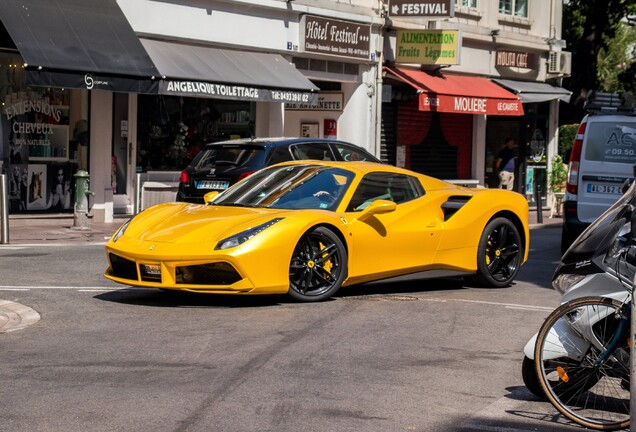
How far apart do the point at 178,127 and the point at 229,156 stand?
6.90 m

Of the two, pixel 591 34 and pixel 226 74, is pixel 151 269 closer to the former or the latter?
pixel 226 74

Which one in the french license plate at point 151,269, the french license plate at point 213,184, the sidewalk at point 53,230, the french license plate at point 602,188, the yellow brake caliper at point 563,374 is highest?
the french license plate at point 602,188

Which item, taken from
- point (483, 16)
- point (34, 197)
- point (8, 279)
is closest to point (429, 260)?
point (8, 279)

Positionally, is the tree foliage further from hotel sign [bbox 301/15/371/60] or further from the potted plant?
hotel sign [bbox 301/15/371/60]

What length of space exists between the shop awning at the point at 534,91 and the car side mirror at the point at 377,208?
2203 centimetres

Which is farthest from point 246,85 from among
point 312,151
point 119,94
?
point 312,151

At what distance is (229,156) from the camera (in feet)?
57.6

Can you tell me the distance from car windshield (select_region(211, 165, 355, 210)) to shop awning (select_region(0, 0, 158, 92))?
8447mm

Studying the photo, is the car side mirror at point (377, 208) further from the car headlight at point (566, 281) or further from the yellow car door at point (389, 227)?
the car headlight at point (566, 281)

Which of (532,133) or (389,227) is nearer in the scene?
(389,227)

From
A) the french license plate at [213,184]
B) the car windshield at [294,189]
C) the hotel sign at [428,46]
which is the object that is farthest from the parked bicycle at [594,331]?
the hotel sign at [428,46]

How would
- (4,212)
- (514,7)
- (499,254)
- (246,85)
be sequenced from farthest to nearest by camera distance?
1. (514,7)
2. (246,85)
3. (4,212)
4. (499,254)

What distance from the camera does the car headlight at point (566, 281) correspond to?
262 inches

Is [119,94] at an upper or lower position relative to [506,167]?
upper
